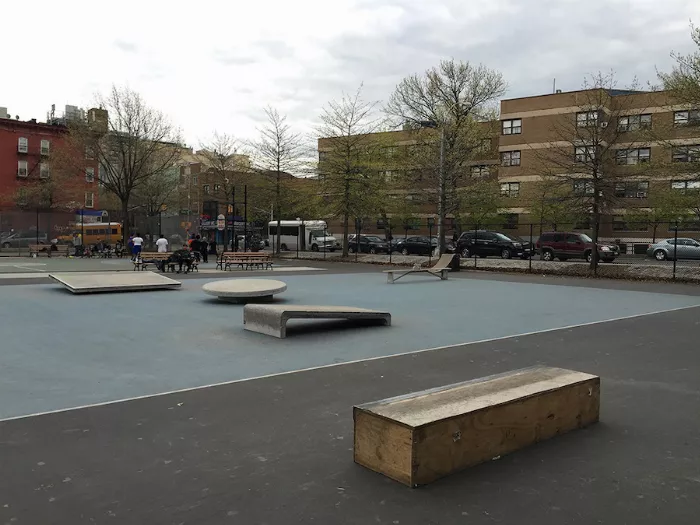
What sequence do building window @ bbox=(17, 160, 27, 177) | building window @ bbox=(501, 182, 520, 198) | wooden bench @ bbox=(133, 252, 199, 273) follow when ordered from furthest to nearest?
building window @ bbox=(17, 160, 27, 177)
building window @ bbox=(501, 182, 520, 198)
wooden bench @ bbox=(133, 252, 199, 273)

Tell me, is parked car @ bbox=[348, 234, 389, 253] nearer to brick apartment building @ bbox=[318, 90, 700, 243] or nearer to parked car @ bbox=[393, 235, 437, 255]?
parked car @ bbox=[393, 235, 437, 255]

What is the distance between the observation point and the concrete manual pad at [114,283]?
13945 millimetres

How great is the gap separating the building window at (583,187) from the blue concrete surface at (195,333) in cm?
926

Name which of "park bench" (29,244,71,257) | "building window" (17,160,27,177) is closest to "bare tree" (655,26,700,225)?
"park bench" (29,244,71,257)

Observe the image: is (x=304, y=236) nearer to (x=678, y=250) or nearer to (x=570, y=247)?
(x=570, y=247)

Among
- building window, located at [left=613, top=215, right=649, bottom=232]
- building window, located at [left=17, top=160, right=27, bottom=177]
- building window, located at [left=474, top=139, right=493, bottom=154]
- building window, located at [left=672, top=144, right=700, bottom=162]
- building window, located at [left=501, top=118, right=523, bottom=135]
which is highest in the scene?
building window, located at [left=501, top=118, right=523, bottom=135]

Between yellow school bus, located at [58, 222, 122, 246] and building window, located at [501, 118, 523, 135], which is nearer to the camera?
yellow school bus, located at [58, 222, 122, 246]

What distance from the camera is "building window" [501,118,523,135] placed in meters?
53.3

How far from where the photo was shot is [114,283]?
14.5 m

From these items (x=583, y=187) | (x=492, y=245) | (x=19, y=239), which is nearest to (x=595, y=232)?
(x=583, y=187)

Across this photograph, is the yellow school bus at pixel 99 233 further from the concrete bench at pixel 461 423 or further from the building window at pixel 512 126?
the concrete bench at pixel 461 423

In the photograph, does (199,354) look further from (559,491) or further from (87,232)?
(87,232)

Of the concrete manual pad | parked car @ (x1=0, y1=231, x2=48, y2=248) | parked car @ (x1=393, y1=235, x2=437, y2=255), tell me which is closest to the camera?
the concrete manual pad

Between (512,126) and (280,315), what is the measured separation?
163ft
